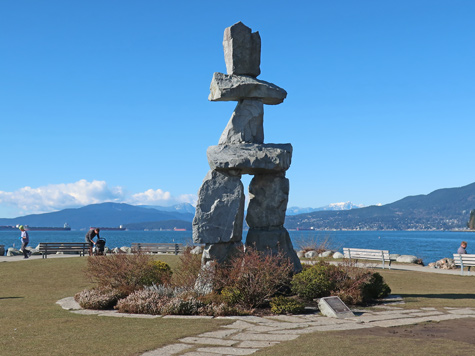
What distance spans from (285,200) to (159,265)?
153 inches

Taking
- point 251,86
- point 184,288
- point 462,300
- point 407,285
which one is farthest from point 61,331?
point 407,285

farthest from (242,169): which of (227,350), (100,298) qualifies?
(227,350)

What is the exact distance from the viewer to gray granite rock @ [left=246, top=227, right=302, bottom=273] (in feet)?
46.1

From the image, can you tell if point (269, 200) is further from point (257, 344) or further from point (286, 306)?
point (257, 344)

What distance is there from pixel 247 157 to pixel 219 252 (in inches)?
96.8

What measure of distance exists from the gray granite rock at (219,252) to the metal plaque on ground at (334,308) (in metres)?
2.76

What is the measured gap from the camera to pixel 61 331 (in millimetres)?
9977

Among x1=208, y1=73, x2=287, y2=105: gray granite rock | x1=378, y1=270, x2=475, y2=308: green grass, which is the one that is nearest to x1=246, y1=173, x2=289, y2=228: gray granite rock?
x1=208, y1=73, x2=287, y2=105: gray granite rock

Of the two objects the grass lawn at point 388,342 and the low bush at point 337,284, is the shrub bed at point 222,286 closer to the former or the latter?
the low bush at point 337,284

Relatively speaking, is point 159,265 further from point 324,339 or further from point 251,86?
point 324,339

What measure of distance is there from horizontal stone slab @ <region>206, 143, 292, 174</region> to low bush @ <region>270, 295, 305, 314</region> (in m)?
3.39

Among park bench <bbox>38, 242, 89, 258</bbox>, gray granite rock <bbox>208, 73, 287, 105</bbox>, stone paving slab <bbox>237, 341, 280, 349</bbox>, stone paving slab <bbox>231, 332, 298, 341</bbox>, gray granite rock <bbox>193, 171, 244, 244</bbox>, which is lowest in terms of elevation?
stone paving slab <bbox>231, 332, 298, 341</bbox>

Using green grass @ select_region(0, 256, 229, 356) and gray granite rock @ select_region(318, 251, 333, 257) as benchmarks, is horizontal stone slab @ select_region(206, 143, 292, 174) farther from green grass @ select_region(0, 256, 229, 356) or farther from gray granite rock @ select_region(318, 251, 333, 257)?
gray granite rock @ select_region(318, 251, 333, 257)

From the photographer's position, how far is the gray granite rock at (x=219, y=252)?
44.5ft
